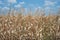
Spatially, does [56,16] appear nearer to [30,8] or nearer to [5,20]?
[30,8]

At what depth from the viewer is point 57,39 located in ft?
11.4

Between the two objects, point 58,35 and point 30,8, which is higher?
point 30,8

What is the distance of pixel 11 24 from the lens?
11.8ft

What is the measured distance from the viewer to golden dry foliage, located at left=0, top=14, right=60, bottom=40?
3.47 metres

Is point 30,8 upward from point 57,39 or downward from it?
upward

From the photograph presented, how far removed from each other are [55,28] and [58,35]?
100 mm

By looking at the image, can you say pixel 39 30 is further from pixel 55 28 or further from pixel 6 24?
pixel 6 24

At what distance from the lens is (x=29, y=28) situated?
138 inches

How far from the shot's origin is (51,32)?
346cm

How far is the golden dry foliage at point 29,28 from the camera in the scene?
347 centimetres

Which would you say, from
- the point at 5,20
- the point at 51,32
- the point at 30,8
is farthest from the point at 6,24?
the point at 51,32

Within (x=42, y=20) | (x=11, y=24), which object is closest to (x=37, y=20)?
(x=42, y=20)

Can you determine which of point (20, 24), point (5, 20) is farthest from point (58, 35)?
point (5, 20)

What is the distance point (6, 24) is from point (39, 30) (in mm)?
460
